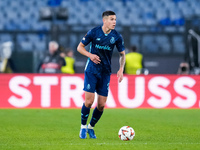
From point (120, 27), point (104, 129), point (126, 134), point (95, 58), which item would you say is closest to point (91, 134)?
point (126, 134)

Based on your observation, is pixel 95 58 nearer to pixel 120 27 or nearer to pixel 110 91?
pixel 110 91

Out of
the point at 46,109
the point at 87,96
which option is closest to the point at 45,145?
the point at 87,96

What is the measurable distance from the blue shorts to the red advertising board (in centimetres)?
629

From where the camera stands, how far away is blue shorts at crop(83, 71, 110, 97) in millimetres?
6973

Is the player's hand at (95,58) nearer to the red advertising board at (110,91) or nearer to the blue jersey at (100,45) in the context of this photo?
the blue jersey at (100,45)

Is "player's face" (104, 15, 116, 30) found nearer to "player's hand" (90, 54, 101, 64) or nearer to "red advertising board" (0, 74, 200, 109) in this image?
A: "player's hand" (90, 54, 101, 64)

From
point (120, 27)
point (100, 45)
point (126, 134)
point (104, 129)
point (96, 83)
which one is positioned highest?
point (100, 45)

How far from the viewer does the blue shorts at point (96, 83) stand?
697 centimetres

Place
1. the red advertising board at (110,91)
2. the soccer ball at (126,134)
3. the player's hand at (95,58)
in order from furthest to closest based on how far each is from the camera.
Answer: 1. the red advertising board at (110,91)
2. the soccer ball at (126,134)
3. the player's hand at (95,58)

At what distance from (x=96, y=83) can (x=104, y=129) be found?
1.76m

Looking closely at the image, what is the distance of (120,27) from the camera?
14.6 m

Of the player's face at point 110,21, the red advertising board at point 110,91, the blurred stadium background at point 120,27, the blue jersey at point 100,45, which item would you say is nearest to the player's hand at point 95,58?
the blue jersey at point 100,45

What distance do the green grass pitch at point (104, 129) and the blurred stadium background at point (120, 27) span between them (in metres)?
2.56

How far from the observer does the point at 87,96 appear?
23.1 feet
